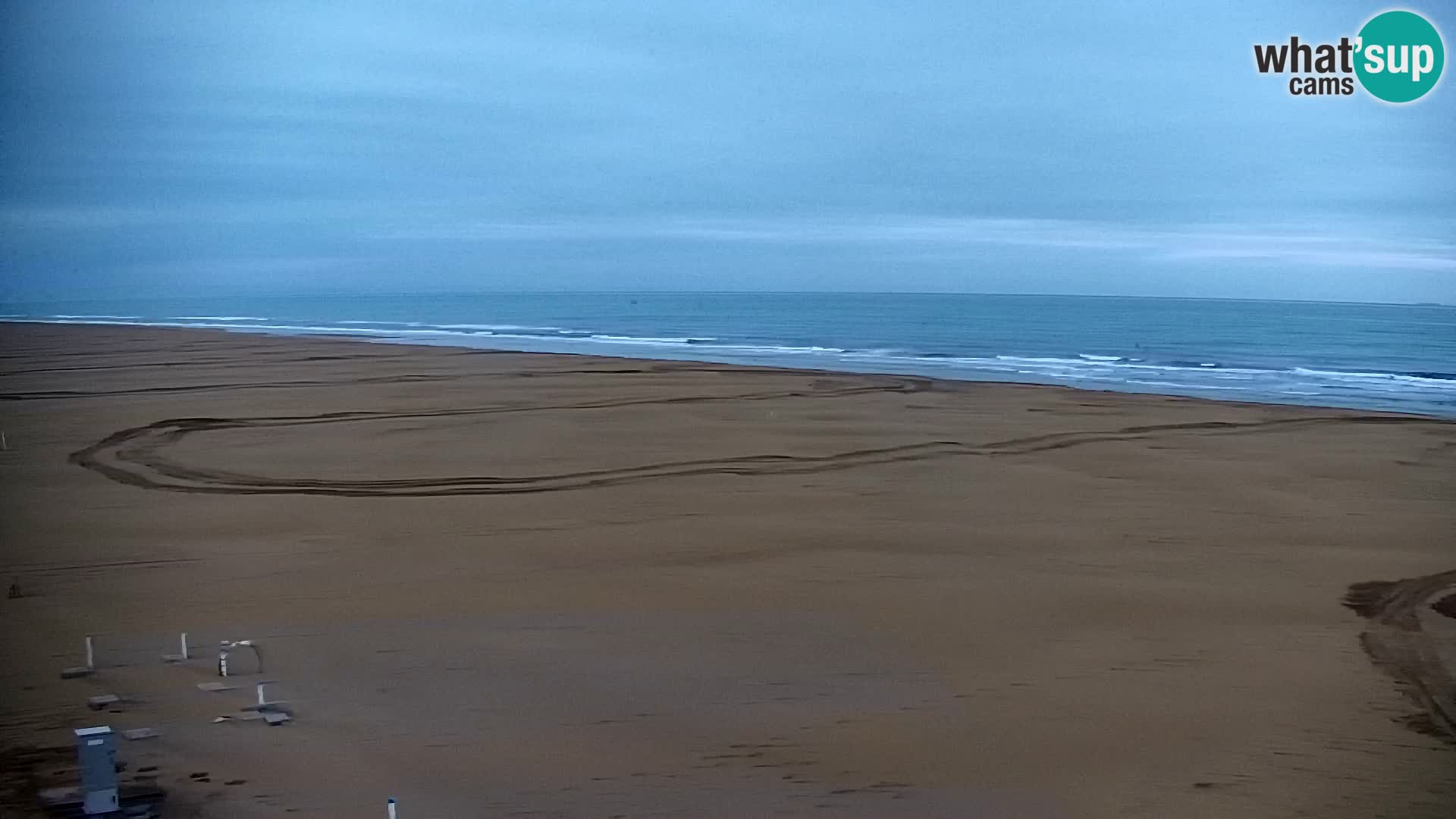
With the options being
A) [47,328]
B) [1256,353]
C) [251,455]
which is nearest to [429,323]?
[47,328]

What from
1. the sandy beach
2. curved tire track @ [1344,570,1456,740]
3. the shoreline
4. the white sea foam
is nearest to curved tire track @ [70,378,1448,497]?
the sandy beach

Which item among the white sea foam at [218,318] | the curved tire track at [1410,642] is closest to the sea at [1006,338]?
the white sea foam at [218,318]

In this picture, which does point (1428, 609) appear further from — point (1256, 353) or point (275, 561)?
point (1256, 353)

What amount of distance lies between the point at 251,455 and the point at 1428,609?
29.0ft

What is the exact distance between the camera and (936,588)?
17.3 ft

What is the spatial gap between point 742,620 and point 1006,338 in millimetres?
29475

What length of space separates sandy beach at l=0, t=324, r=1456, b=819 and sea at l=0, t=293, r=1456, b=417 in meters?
3.41

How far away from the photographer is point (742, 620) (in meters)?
4.78

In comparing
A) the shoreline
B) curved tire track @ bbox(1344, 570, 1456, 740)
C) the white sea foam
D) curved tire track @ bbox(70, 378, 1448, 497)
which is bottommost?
curved tire track @ bbox(1344, 570, 1456, 740)

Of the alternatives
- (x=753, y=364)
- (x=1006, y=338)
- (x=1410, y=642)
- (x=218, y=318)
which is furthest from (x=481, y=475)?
(x=218, y=318)

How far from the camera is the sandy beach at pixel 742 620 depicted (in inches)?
129

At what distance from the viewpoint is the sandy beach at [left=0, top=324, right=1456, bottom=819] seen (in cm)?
327

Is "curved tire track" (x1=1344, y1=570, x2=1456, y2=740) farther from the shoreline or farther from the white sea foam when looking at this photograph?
the white sea foam

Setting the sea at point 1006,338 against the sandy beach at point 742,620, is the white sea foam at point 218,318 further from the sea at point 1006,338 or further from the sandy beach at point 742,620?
the sandy beach at point 742,620
